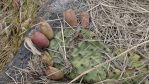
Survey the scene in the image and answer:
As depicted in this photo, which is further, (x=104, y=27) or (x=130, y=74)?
(x=104, y=27)

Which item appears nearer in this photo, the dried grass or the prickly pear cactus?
the prickly pear cactus

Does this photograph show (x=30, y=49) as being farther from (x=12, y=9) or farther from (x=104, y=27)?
(x=12, y=9)

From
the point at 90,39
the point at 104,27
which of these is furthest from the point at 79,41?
the point at 104,27

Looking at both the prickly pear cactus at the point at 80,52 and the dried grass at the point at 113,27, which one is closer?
the prickly pear cactus at the point at 80,52

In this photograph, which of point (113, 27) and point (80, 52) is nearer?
point (80, 52)

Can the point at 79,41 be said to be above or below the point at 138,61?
above

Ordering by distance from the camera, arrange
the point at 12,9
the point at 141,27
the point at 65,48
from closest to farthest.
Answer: the point at 65,48 → the point at 141,27 → the point at 12,9

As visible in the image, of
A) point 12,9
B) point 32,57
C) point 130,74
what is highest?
point 12,9

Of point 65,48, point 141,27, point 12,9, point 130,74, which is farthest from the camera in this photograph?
point 12,9
